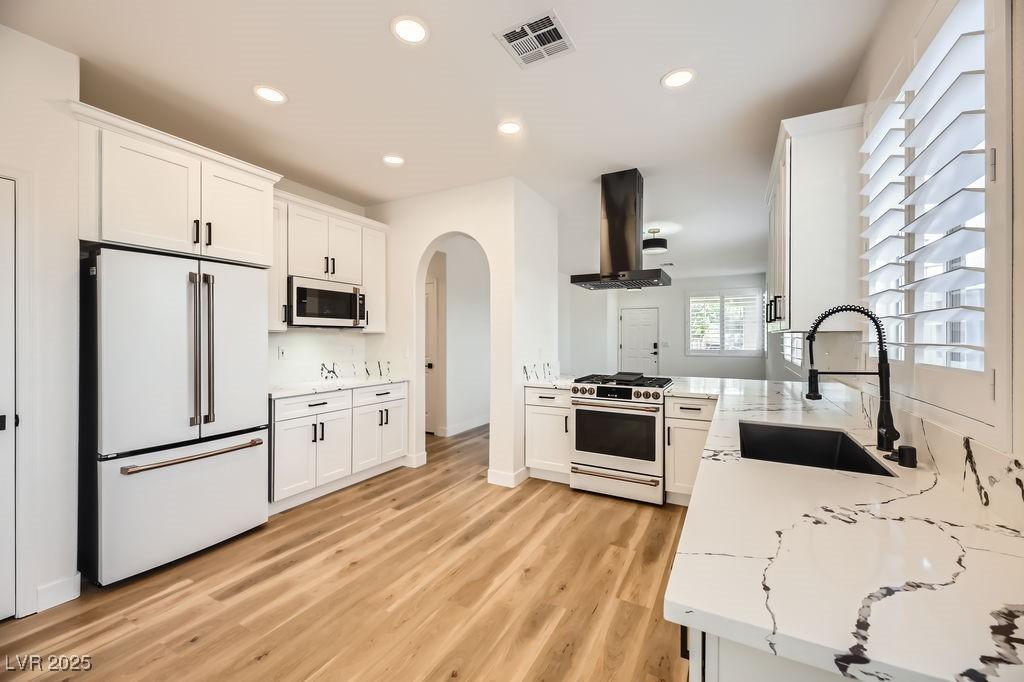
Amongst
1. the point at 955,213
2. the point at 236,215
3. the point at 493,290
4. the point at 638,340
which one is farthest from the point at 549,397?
the point at 638,340

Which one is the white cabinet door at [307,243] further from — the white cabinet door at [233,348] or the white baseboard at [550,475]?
the white baseboard at [550,475]

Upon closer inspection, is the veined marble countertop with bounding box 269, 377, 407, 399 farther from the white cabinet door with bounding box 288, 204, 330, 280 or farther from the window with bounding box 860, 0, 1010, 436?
the window with bounding box 860, 0, 1010, 436

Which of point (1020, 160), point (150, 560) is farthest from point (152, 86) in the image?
point (1020, 160)

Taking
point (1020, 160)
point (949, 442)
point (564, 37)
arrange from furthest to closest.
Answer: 1. point (564, 37)
2. point (949, 442)
3. point (1020, 160)

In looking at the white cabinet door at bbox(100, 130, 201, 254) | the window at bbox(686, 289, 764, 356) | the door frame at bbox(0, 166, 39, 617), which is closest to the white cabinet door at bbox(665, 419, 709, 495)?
the white cabinet door at bbox(100, 130, 201, 254)

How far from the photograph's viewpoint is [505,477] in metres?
3.62

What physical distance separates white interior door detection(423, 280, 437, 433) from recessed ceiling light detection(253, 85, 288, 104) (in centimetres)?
326

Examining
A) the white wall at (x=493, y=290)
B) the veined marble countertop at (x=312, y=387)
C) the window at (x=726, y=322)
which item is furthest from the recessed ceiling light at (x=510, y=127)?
the window at (x=726, y=322)

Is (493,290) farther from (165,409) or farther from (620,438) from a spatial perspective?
(165,409)

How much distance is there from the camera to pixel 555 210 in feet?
14.4

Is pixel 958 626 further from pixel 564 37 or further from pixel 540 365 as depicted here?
pixel 540 365

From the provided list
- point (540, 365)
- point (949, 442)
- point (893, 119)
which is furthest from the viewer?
point (540, 365)

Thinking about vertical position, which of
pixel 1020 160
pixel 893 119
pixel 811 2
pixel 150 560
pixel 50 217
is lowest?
pixel 150 560

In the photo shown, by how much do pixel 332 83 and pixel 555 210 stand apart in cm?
259
